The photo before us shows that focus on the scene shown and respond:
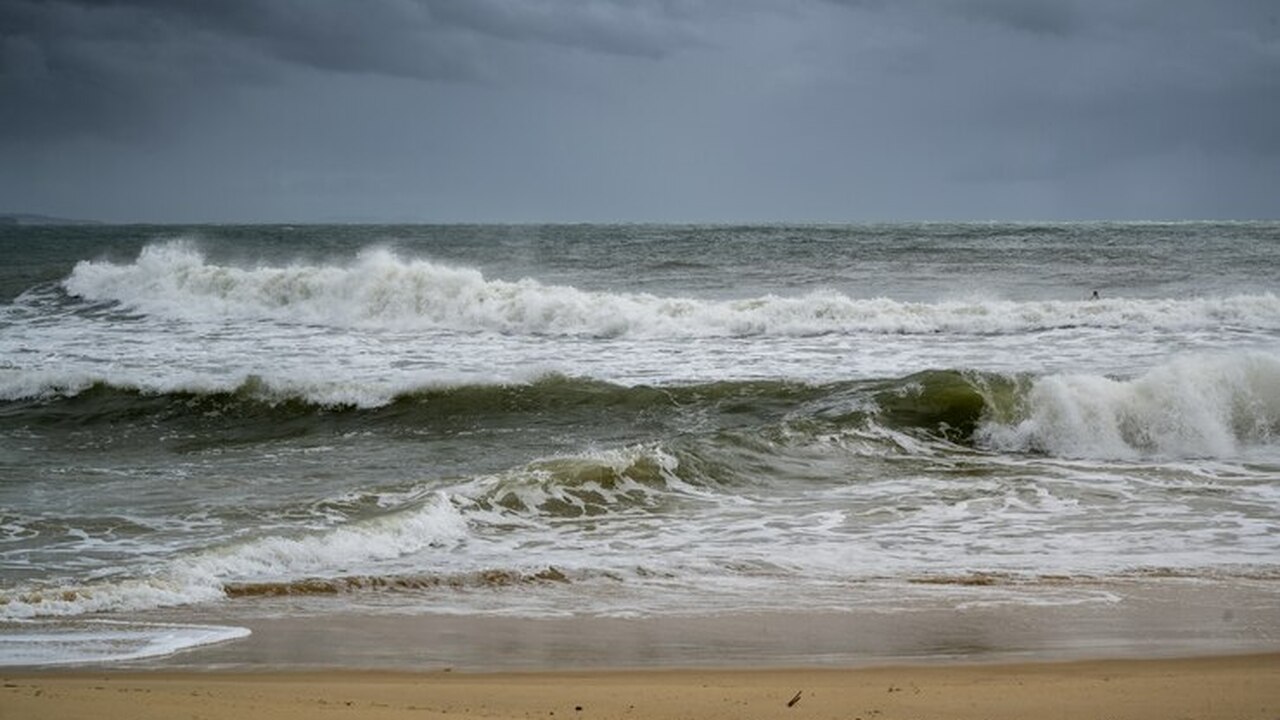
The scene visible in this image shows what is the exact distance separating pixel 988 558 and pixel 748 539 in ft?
5.51

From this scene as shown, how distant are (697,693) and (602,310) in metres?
19.7

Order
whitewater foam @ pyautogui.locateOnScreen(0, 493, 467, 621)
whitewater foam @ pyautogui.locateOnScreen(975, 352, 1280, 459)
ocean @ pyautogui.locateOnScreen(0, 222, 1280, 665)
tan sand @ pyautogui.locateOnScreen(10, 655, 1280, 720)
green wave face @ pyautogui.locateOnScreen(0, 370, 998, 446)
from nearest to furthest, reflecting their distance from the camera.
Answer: tan sand @ pyautogui.locateOnScreen(10, 655, 1280, 720), whitewater foam @ pyautogui.locateOnScreen(0, 493, 467, 621), ocean @ pyautogui.locateOnScreen(0, 222, 1280, 665), whitewater foam @ pyautogui.locateOnScreen(975, 352, 1280, 459), green wave face @ pyautogui.locateOnScreen(0, 370, 998, 446)

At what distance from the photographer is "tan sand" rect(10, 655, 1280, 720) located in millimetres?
4836

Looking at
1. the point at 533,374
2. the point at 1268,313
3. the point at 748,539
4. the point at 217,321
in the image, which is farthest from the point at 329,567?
the point at 1268,313

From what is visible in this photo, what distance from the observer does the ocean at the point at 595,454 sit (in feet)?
25.8

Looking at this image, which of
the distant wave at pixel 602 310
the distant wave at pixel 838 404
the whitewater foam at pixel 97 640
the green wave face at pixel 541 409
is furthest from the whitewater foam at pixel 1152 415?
the whitewater foam at pixel 97 640

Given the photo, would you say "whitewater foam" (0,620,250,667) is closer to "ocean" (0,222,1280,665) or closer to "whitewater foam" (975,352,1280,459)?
"ocean" (0,222,1280,665)

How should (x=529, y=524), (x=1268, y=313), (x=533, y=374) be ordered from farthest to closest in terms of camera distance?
(x=1268, y=313) < (x=533, y=374) < (x=529, y=524)

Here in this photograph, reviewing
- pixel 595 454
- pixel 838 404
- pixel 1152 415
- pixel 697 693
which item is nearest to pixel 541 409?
pixel 838 404

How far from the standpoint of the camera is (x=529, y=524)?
10.0 m

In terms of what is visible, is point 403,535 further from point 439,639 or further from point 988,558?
point 988,558

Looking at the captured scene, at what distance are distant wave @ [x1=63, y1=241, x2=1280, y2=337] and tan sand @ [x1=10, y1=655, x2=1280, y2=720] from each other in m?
18.1

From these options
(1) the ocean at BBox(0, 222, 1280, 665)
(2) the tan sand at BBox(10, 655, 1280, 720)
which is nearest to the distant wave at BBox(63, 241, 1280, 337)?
(1) the ocean at BBox(0, 222, 1280, 665)

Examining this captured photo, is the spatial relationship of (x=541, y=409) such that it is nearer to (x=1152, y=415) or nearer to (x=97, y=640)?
(x=1152, y=415)
